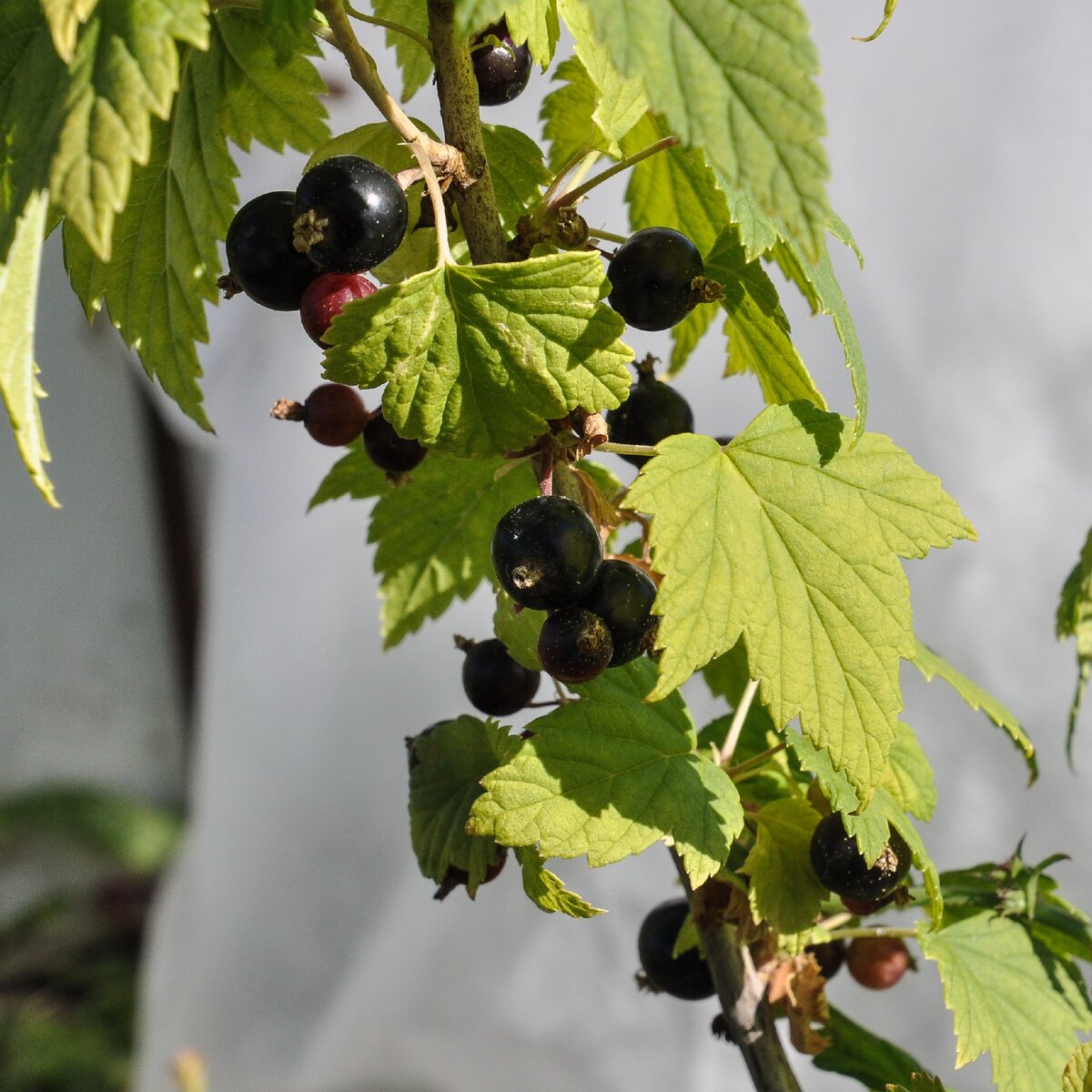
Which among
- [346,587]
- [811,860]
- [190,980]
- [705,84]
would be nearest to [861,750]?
[811,860]

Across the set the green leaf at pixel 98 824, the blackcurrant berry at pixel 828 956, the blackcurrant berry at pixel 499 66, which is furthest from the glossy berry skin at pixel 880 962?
the green leaf at pixel 98 824

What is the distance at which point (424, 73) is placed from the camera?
20.5 inches

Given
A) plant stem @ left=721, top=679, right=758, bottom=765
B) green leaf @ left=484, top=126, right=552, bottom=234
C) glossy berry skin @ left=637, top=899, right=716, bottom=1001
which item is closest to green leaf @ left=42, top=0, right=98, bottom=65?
green leaf @ left=484, top=126, right=552, bottom=234

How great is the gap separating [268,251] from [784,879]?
0.34 m

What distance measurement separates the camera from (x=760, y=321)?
1.57 feet

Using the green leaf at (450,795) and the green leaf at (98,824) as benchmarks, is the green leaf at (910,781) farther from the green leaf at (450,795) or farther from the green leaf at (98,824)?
the green leaf at (98,824)

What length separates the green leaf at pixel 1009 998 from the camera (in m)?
0.52

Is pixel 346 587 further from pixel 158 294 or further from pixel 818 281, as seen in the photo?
pixel 818 281

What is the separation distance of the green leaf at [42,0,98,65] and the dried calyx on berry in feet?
0.92

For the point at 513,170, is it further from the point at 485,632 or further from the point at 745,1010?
the point at 485,632

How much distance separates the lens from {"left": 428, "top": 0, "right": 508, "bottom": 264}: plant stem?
0.43m

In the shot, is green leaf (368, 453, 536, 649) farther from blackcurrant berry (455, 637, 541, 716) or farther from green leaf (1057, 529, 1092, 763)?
green leaf (1057, 529, 1092, 763)

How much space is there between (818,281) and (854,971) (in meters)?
0.41

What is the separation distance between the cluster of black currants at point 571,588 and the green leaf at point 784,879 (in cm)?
13
